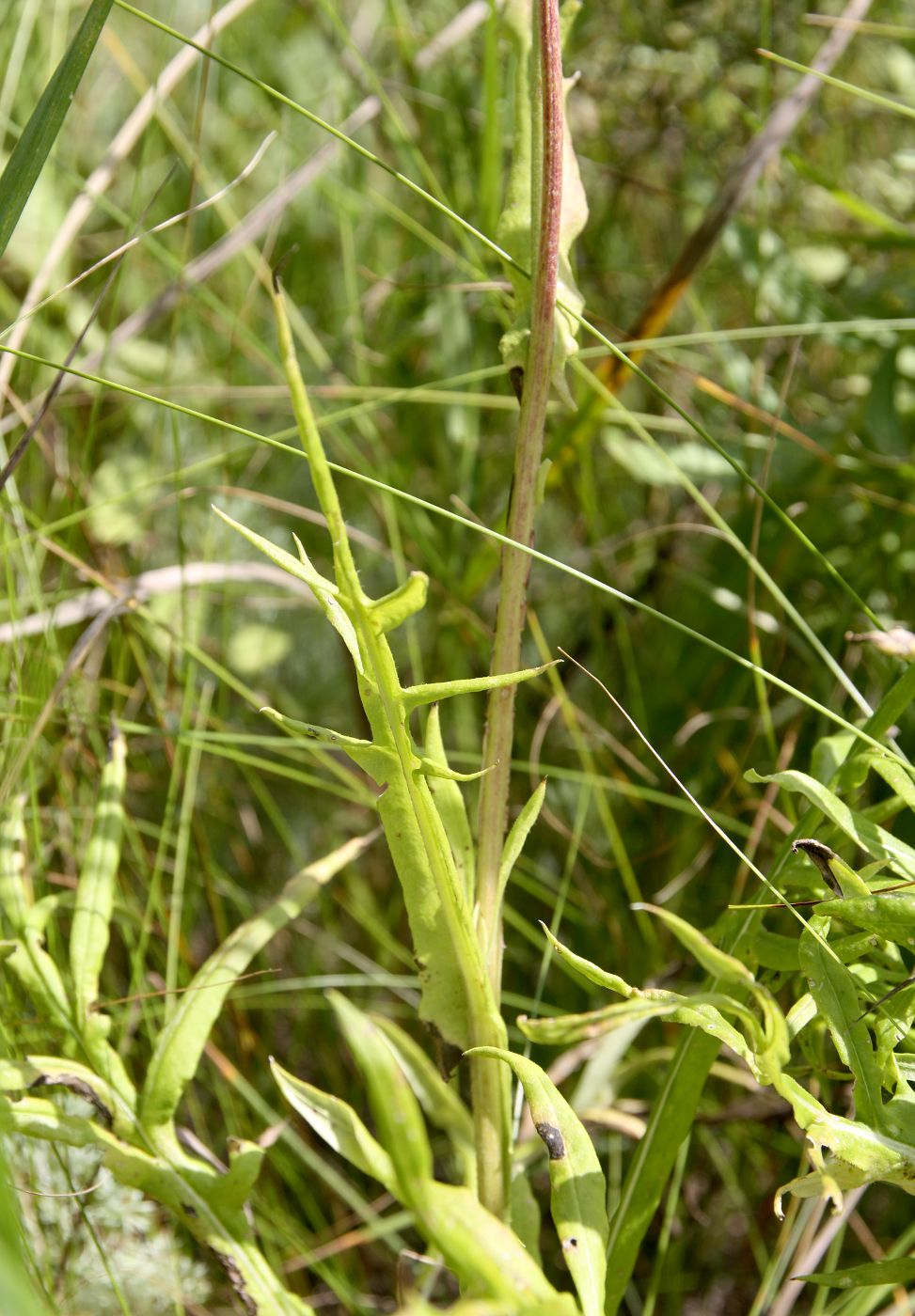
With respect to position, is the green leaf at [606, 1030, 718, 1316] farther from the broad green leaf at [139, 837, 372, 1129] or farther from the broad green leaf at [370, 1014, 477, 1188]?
the broad green leaf at [139, 837, 372, 1129]

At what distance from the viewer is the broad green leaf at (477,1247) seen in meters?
0.27

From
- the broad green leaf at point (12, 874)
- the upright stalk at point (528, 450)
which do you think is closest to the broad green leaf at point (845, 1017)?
the upright stalk at point (528, 450)

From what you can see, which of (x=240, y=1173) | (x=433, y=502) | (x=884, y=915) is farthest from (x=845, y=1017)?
(x=433, y=502)

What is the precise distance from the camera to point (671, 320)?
1118 mm

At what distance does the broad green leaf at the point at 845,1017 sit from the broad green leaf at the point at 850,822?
4 centimetres

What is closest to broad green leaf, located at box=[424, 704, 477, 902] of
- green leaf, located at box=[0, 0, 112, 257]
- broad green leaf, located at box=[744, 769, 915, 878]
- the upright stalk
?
the upright stalk

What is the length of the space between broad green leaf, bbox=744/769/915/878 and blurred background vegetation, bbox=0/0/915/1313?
0.62 ft

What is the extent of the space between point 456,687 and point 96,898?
0.25 metres

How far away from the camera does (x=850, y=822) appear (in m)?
0.40

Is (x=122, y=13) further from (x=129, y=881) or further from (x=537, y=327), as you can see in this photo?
(x=537, y=327)

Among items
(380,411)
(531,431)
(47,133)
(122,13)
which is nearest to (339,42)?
(122,13)

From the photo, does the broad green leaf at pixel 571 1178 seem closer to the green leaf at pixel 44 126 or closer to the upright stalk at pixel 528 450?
the upright stalk at pixel 528 450

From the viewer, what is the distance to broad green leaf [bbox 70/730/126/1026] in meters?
0.50

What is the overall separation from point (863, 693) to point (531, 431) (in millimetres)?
503
